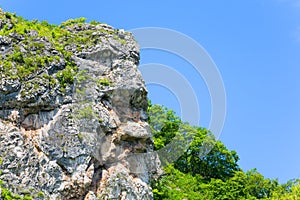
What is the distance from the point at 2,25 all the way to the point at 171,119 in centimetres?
1930

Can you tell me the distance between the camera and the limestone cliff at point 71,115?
21484mm

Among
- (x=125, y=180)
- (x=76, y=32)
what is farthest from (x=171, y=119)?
(x=125, y=180)

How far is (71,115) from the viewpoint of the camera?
912 inches

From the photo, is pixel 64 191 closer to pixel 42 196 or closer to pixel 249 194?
pixel 42 196

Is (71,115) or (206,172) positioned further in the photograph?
(206,172)

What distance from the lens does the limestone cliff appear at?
70.5 ft

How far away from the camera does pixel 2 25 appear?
2456cm

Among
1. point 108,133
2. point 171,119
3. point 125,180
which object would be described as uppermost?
point 171,119

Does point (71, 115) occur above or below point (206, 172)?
below

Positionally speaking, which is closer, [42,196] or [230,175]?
[42,196]

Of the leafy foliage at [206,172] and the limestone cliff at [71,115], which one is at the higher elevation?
the leafy foliage at [206,172]

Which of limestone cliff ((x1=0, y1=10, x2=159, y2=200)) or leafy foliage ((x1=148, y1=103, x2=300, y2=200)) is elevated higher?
leafy foliage ((x1=148, y1=103, x2=300, y2=200))

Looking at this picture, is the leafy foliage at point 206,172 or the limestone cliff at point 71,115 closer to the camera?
the limestone cliff at point 71,115

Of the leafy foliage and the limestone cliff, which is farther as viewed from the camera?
the leafy foliage
